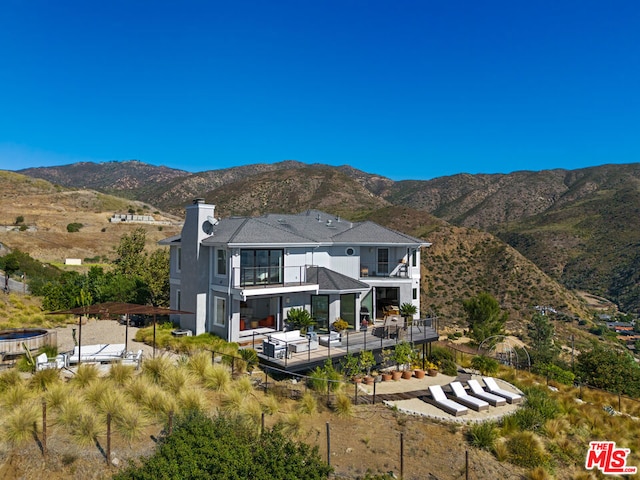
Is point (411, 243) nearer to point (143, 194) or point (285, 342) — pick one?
point (285, 342)

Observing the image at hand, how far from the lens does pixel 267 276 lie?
2091 cm

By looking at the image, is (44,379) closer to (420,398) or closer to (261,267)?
(261,267)

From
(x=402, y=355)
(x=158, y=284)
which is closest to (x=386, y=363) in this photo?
(x=402, y=355)

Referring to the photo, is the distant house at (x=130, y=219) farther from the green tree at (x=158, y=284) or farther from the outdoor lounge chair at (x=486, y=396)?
the outdoor lounge chair at (x=486, y=396)

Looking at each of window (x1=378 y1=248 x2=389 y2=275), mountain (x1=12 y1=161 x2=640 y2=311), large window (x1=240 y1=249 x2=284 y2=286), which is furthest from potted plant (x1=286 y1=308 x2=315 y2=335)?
mountain (x1=12 y1=161 x2=640 y2=311)

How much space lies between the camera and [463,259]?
6369cm

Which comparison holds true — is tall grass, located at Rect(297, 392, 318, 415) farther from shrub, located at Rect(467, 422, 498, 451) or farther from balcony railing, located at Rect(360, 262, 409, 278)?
balcony railing, located at Rect(360, 262, 409, 278)

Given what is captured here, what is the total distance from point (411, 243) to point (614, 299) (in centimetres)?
6618

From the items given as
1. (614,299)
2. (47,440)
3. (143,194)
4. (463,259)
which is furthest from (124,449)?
(143,194)

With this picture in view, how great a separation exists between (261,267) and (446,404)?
35.2 ft

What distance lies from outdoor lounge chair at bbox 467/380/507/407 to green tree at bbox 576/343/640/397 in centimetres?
1434

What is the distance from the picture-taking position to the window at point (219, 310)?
20266mm

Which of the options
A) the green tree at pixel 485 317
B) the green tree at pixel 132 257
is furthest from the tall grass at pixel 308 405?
the green tree at pixel 485 317

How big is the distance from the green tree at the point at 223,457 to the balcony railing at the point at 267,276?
1023 centimetres
